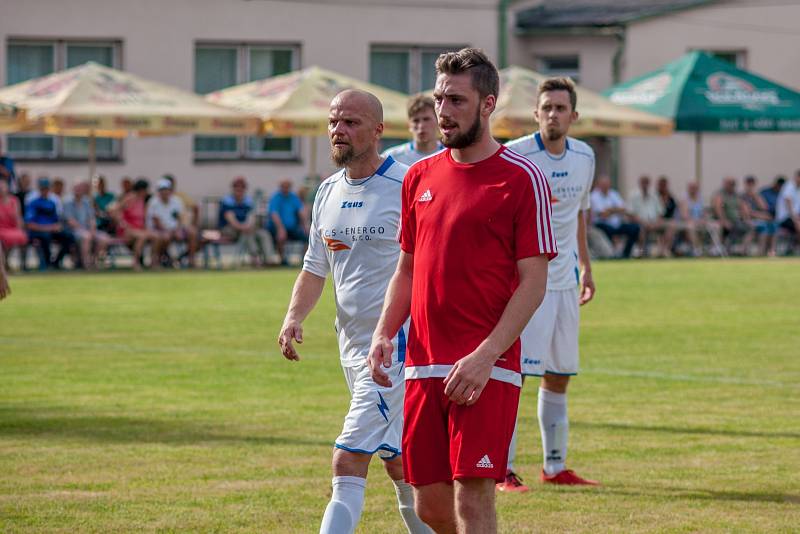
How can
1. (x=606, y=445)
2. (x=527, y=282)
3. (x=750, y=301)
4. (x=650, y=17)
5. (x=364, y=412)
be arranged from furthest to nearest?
(x=650, y=17)
(x=750, y=301)
(x=606, y=445)
(x=364, y=412)
(x=527, y=282)

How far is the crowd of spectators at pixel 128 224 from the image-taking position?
2867 centimetres

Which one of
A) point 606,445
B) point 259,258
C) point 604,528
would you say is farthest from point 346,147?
point 259,258

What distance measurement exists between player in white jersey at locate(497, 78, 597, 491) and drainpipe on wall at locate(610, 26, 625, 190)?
109ft

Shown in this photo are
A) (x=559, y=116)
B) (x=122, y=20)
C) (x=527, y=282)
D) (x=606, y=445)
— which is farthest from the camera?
(x=122, y=20)

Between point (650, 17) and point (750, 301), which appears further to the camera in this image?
point (650, 17)

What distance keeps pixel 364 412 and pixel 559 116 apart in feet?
10.6

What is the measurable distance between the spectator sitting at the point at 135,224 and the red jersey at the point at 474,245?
24313 mm

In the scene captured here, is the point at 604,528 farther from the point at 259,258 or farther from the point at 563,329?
the point at 259,258

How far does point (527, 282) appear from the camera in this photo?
573cm

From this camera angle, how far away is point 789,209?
36.5 m

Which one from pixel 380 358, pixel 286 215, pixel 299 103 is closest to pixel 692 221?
pixel 286 215

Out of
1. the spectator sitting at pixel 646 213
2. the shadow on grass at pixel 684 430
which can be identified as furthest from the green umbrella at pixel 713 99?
the shadow on grass at pixel 684 430

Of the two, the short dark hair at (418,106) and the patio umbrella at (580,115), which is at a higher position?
the patio umbrella at (580,115)

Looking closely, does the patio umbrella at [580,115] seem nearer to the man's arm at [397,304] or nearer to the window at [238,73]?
the window at [238,73]
